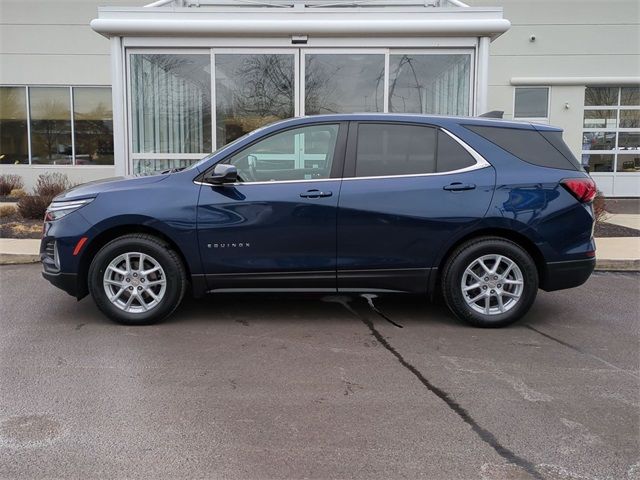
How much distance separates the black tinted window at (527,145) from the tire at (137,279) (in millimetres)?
3034

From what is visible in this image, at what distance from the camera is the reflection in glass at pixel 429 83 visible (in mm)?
9141

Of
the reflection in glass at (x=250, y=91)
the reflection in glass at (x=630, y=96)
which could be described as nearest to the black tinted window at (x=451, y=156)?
the reflection in glass at (x=250, y=91)

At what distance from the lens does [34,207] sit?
37.6ft

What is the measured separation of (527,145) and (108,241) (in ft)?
12.9

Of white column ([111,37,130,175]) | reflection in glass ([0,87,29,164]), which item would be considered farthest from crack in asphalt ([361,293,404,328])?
reflection in glass ([0,87,29,164])

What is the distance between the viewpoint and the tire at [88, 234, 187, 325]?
16.6ft

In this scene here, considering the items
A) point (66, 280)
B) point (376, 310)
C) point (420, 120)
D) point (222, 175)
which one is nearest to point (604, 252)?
point (376, 310)

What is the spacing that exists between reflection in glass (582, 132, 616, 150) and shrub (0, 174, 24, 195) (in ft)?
51.6

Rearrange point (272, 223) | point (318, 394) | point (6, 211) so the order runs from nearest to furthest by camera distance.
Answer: point (318, 394), point (272, 223), point (6, 211)

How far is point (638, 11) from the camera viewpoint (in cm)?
1518

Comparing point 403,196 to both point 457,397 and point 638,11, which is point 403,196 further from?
point 638,11

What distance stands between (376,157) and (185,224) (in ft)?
5.98

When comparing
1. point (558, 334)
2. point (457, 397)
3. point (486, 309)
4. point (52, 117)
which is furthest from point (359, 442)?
point (52, 117)

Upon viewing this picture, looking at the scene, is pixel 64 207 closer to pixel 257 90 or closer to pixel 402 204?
pixel 402 204
